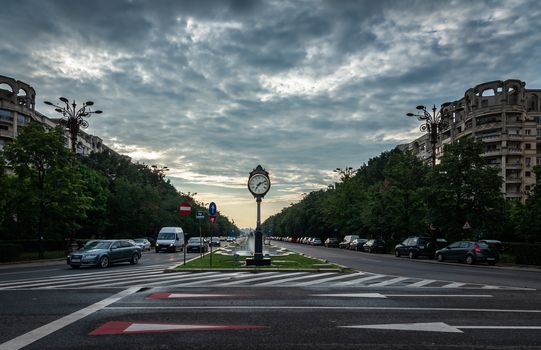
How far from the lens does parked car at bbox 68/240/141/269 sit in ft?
72.8

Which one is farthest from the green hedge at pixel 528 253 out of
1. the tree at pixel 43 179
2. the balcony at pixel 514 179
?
the balcony at pixel 514 179

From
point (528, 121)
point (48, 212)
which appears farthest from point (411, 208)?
A: point (528, 121)

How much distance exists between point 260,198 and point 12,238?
25.0m

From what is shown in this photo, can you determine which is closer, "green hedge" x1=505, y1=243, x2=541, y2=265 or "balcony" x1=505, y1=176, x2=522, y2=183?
"green hedge" x1=505, y1=243, x2=541, y2=265

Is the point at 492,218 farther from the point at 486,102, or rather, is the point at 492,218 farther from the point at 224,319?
the point at 486,102

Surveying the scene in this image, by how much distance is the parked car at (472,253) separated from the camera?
27328 millimetres

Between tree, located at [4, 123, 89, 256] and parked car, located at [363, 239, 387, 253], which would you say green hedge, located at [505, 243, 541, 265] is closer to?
parked car, located at [363, 239, 387, 253]

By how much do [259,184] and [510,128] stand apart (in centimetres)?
6795

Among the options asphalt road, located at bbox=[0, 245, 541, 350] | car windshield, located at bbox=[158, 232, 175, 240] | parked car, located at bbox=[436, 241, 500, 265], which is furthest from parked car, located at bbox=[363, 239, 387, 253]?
asphalt road, located at bbox=[0, 245, 541, 350]

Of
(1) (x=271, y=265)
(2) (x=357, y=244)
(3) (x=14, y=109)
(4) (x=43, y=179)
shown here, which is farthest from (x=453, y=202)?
(3) (x=14, y=109)

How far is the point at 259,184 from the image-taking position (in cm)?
2289

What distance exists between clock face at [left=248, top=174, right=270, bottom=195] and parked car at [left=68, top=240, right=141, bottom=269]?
8267mm

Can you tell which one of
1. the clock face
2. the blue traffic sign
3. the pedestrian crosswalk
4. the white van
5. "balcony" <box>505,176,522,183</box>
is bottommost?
the white van

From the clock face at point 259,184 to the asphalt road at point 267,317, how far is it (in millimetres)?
9327
